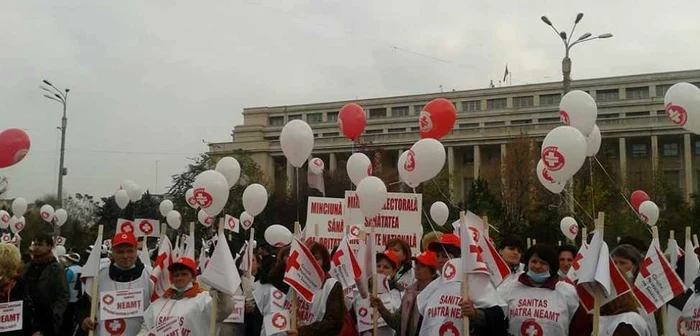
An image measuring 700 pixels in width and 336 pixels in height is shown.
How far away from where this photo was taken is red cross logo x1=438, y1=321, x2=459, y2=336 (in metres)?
5.88

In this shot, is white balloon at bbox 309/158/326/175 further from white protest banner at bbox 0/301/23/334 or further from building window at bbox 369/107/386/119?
building window at bbox 369/107/386/119

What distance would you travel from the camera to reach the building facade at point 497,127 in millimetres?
62625

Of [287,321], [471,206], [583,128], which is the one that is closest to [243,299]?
[287,321]

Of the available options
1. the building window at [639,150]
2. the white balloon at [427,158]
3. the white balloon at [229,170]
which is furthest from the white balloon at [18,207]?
the building window at [639,150]

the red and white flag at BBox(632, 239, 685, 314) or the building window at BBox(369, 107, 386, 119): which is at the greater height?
the building window at BBox(369, 107, 386, 119)

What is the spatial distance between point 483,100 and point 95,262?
7613cm

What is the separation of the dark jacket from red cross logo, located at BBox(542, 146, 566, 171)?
5.82 meters

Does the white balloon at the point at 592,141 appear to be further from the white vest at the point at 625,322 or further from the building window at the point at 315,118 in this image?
the building window at the point at 315,118

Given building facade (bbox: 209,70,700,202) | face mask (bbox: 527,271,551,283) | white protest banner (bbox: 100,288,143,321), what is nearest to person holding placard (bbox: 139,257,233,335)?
white protest banner (bbox: 100,288,143,321)

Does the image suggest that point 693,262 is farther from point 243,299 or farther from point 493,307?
point 243,299

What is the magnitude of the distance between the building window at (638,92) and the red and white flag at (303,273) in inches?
2842

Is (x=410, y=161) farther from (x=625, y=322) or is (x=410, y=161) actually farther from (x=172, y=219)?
(x=172, y=219)

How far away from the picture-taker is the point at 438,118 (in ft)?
35.8

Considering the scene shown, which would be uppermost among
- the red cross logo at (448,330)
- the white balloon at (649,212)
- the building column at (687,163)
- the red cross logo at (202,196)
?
the building column at (687,163)
